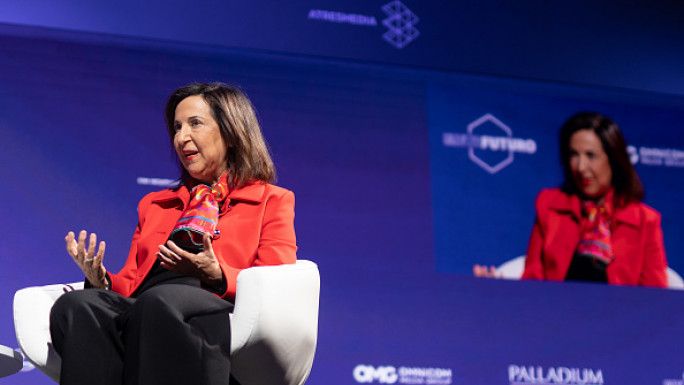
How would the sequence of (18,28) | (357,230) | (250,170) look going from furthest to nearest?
(357,230), (18,28), (250,170)

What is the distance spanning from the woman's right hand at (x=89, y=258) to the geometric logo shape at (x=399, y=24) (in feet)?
8.15

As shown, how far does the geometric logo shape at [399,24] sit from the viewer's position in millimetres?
4191

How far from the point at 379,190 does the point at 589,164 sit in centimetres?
128

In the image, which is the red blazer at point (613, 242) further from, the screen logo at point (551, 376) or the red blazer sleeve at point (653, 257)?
the screen logo at point (551, 376)

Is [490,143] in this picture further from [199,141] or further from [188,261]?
[188,261]

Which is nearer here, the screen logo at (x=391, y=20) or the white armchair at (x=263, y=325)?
the white armchair at (x=263, y=325)

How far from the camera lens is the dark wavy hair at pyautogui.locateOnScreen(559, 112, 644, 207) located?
14.2 ft

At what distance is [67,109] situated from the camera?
3.63 metres

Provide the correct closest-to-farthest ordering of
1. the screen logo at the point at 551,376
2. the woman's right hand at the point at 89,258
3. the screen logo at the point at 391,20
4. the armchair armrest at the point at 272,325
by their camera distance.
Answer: the armchair armrest at the point at 272,325 → the woman's right hand at the point at 89,258 → the screen logo at the point at 551,376 → the screen logo at the point at 391,20

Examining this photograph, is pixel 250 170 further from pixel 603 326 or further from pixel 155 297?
pixel 603 326

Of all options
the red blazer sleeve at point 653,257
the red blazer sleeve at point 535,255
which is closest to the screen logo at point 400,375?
the red blazer sleeve at point 535,255

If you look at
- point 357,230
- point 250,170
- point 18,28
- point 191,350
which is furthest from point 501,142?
point 191,350

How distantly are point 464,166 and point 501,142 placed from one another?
29 cm

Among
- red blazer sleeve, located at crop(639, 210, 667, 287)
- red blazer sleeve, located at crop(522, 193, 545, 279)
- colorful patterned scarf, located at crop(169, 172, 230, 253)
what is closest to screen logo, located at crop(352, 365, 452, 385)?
red blazer sleeve, located at crop(522, 193, 545, 279)
